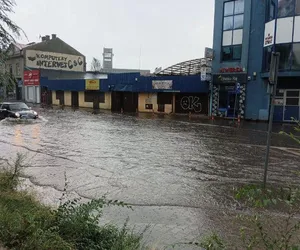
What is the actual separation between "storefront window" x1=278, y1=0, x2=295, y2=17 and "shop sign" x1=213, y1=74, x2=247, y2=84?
579cm

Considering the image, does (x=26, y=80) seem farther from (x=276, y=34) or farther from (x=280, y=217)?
(x=280, y=217)

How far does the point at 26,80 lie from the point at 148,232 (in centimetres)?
5486

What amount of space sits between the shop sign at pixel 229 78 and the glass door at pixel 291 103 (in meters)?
3.74

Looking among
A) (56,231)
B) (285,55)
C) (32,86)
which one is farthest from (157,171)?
(32,86)

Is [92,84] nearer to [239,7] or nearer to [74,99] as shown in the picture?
[74,99]

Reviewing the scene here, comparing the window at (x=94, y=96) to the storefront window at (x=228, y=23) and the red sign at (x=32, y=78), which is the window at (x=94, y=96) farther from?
the storefront window at (x=228, y=23)

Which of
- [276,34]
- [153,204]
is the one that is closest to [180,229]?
[153,204]

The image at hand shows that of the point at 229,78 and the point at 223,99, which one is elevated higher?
the point at 229,78

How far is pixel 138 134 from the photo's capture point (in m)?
17.6

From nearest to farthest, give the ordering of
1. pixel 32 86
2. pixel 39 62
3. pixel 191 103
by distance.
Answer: pixel 191 103
pixel 32 86
pixel 39 62

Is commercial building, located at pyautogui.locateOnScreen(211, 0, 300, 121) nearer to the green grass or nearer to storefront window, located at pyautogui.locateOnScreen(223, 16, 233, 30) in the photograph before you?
storefront window, located at pyautogui.locateOnScreen(223, 16, 233, 30)

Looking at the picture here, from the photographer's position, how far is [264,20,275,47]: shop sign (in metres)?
24.7

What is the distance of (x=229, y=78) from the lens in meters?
28.6

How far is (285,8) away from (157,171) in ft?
66.1
